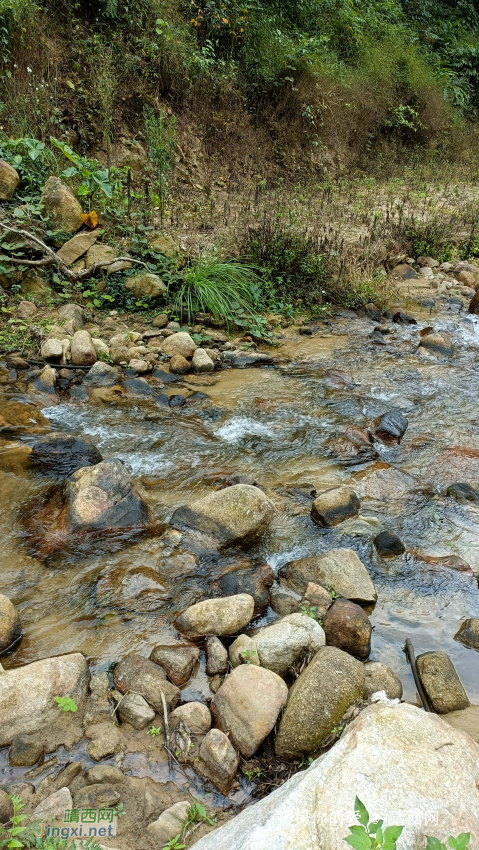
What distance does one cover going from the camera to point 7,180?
6246mm

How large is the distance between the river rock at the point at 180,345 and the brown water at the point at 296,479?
44 cm

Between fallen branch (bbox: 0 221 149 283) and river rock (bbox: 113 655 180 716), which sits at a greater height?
fallen branch (bbox: 0 221 149 283)

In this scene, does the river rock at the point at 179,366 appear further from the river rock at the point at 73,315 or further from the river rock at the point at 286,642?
the river rock at the point at 286,642

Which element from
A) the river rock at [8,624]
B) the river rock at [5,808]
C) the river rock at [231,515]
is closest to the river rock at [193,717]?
the river rock at [5,808]

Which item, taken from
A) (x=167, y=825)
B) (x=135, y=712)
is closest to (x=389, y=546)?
(x=135, y=712)

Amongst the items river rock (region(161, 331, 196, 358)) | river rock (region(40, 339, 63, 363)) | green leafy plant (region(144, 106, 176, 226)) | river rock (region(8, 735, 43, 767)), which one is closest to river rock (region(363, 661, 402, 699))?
river rock (region(8, 735, 43, 767))

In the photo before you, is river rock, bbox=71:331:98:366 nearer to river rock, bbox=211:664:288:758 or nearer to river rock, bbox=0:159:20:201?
river rock, bbox=0:159:20:201

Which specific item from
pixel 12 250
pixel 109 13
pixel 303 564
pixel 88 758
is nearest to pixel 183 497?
pixel 303 564

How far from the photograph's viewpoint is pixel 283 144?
36.3 ft

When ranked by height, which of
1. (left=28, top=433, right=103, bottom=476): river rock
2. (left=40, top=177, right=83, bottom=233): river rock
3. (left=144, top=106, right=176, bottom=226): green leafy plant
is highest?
(left=144, top=106, right=176, bottom=226): green leafy plant

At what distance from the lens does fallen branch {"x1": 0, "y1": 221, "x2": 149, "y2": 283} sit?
5.96 m

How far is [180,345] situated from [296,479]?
2352mm

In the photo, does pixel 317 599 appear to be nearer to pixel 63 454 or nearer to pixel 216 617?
pixel 216 617

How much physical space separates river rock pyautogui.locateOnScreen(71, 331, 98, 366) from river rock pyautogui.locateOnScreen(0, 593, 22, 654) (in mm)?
3134
